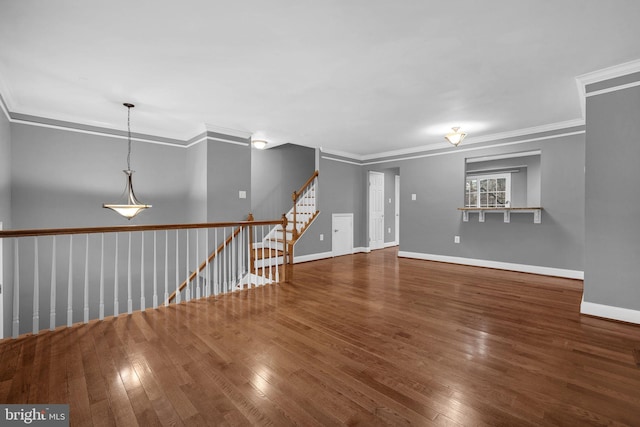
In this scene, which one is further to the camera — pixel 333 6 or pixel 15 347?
pixel 15 347

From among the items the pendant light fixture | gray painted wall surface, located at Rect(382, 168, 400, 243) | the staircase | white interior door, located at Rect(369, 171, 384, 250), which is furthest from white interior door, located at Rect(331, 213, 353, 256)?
the pendant light fixture

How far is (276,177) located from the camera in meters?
7.21

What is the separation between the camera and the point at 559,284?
4.43 meters

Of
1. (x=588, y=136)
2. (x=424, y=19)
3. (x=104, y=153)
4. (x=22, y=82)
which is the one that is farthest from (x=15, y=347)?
(x=588, y=136)

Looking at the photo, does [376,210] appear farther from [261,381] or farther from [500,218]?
[261,381]

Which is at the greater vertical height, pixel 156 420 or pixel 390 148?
pixel 390 148

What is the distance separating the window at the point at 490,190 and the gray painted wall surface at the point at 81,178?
647 centimetres

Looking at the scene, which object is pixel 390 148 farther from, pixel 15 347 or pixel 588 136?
pixel 15 347

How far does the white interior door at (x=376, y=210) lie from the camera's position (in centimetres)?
802

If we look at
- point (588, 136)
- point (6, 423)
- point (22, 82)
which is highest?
point (22, 82)

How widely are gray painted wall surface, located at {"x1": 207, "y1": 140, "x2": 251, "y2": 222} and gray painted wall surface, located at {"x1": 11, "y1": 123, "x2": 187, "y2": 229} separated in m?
1.02

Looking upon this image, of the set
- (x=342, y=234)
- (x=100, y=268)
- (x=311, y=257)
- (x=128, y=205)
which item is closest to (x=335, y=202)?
(x=342, y=234)

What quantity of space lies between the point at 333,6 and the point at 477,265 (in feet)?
17.9

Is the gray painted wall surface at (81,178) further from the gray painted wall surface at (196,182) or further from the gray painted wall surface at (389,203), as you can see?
the gray painted wall surface at (389,203)
